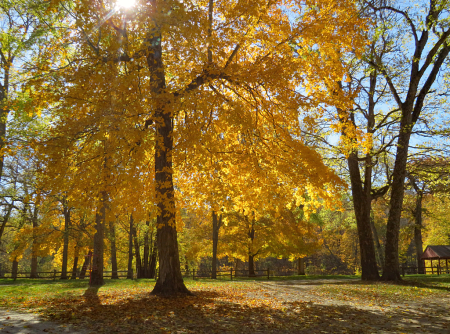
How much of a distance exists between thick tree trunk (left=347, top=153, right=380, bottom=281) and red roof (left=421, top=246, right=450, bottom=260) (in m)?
17.6

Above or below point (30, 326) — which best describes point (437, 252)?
below

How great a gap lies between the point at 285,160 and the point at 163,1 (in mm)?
5288

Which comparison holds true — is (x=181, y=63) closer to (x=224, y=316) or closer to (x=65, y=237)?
(x=224, y=316)

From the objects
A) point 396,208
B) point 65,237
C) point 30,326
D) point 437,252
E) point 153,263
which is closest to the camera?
point 30,326

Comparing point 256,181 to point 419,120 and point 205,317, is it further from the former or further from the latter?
point 419,120

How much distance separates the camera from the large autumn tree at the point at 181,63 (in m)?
7.23

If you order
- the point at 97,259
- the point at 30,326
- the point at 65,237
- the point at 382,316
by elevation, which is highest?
the point at 65,237

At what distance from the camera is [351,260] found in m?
43.7

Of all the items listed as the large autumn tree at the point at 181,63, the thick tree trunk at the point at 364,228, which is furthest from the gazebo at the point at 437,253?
the large autumn tree at the point at 181,63

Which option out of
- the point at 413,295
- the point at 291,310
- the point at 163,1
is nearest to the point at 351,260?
the point at 413,295

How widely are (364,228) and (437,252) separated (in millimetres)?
18698

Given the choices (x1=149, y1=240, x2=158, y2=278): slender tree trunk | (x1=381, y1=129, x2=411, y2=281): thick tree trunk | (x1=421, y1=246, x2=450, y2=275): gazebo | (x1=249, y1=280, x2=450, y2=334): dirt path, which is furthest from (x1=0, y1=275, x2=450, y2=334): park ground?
(x1=421, y1=246, x2=450, y2=275): gazebo

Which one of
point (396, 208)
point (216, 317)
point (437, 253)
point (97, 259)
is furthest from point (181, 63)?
point (437, 253)

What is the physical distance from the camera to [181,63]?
29.0ft
